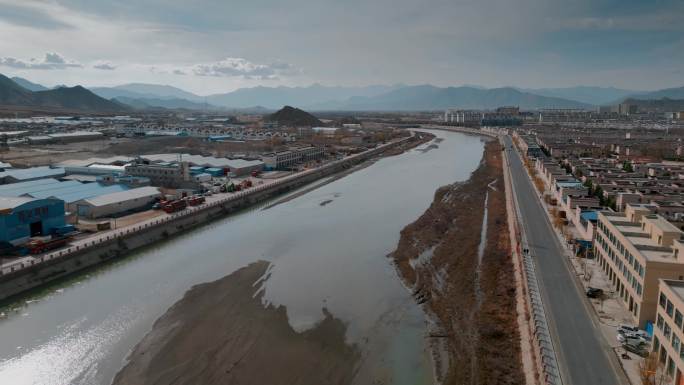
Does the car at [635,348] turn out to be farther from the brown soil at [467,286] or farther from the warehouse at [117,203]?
the warehouse at [117,203]

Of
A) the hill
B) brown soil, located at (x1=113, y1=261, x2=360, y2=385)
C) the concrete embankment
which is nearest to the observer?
brown soil, located at (x1=113, y1=261, x2=360, y2=385)

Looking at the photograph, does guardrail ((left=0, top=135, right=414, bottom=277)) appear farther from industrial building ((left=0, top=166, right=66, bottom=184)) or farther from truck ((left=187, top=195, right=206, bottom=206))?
industrial building ((left=0, top=166, right=66, bottom=184))

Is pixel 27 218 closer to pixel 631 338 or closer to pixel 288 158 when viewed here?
pixel 631 338

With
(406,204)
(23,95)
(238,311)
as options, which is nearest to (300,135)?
(406,204)

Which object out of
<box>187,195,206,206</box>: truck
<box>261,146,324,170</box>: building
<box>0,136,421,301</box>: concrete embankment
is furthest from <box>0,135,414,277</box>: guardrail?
<box>261,146,324,170</box>: building

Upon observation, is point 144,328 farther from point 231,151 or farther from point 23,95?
point 23,95

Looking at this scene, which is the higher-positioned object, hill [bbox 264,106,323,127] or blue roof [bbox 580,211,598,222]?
hill [bbox 264,106,323,127]

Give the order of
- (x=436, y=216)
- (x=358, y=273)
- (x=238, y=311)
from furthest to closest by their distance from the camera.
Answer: (x=436, y=216), (x=358, y=273), (x=238, y=311)
